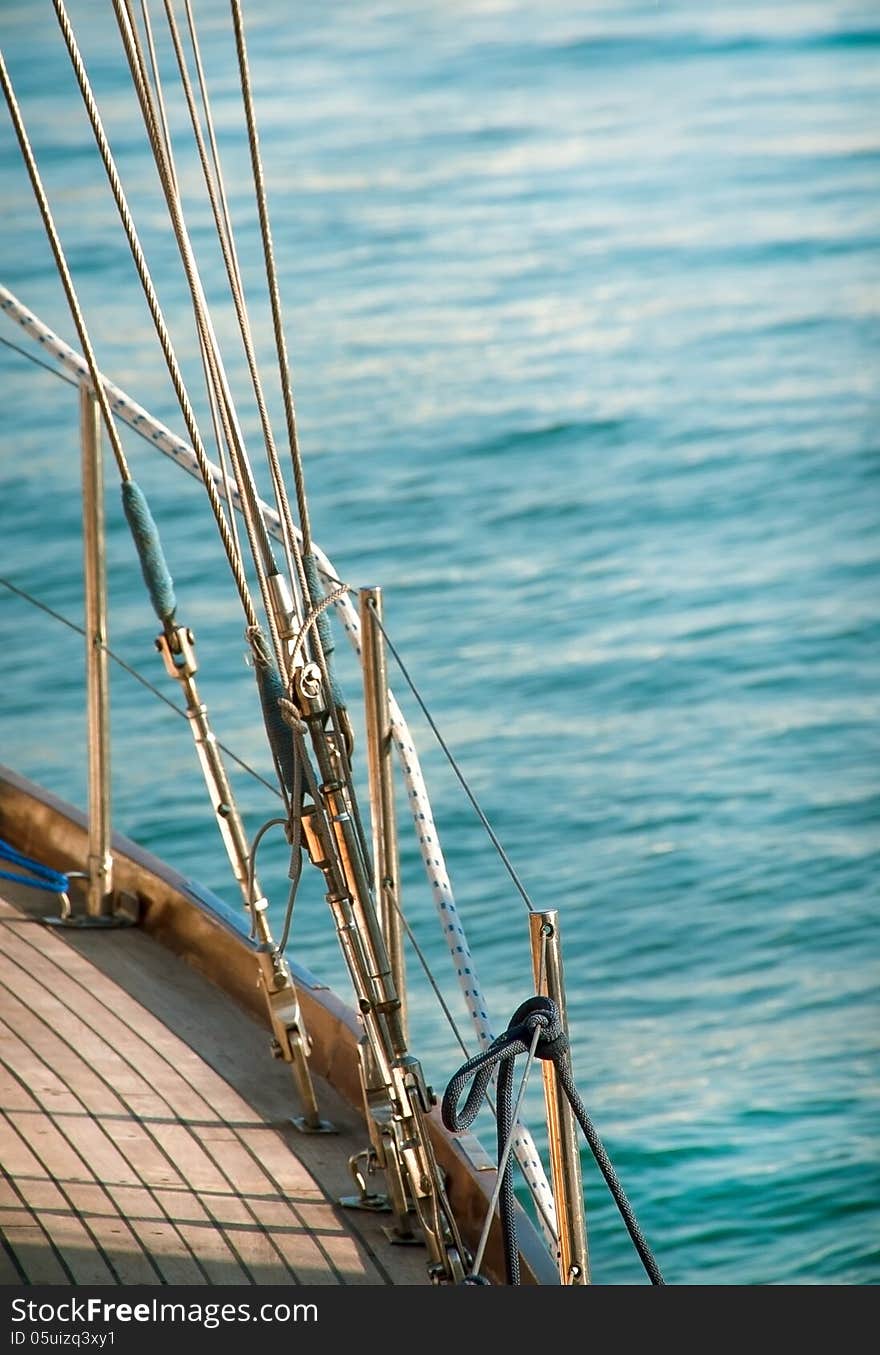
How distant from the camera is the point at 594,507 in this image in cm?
816

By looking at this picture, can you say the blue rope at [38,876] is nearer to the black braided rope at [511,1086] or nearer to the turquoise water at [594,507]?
the black braided rope at [511,1086]

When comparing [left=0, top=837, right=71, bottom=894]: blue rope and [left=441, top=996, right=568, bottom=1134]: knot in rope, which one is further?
[left=0, top=837, right=71, bottom=894]: blue rope

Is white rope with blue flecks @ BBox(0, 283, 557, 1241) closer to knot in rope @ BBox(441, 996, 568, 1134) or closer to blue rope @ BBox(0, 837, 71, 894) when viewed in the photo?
knot in rope @ BBox(441, 996, 568, 1134)

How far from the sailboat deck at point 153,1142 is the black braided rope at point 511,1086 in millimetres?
273

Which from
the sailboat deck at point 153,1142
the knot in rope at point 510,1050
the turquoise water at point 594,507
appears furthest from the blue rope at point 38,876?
the turquoise water at point 594,507

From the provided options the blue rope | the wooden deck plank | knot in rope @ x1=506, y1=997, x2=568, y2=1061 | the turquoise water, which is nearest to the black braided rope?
knot in rope @ x1=506, y1=997, x2=568, y2=1061

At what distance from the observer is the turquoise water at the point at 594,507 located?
445cm

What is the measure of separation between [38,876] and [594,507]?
19.2ft

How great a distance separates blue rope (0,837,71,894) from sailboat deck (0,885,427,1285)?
0.11 m

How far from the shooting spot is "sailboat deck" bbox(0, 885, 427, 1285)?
5.60 feet

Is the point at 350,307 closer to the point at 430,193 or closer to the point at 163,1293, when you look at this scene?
the point at 430,193

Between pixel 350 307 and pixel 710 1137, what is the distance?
268 inches

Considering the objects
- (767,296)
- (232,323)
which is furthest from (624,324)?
(232,323)

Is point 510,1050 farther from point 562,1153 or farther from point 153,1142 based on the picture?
point 153,1142
